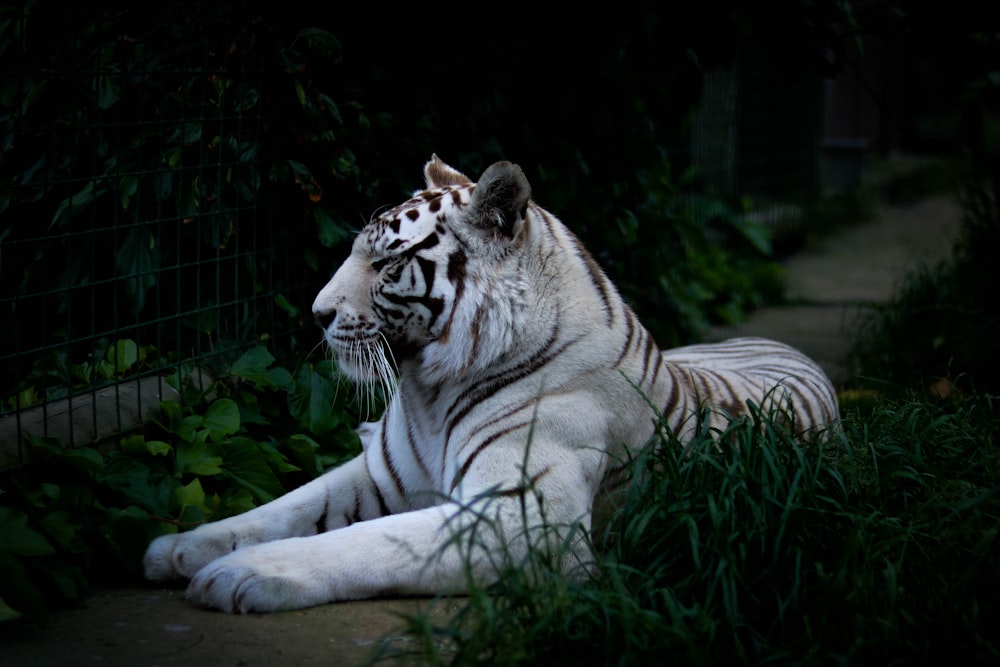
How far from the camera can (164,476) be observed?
330 cm

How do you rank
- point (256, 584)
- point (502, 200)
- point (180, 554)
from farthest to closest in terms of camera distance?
1. point (502, 200)
2. point (180, 554)
3. point (256, 584)

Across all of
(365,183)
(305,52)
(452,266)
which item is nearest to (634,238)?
(365,183)

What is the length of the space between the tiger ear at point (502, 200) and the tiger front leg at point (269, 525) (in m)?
0.88

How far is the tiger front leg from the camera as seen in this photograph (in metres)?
2.96

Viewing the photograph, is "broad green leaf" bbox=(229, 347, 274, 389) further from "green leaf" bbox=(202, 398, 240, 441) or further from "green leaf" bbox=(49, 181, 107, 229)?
"green leaf" bbox=(49, 181, 107, 229)

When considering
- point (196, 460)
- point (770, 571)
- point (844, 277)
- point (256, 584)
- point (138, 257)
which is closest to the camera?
point (770, 571)

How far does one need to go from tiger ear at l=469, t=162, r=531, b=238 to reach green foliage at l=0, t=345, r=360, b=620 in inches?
40.9

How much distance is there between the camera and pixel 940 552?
2592 millimetres

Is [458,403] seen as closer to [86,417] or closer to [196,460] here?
[196,460]

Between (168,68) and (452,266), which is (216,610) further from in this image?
(168,68)

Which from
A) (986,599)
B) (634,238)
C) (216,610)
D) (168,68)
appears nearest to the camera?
(986,599)

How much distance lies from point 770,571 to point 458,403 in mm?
995

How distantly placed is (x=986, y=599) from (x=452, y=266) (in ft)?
5.08

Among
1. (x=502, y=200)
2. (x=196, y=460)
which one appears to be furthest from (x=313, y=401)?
(x=502, y=200)
